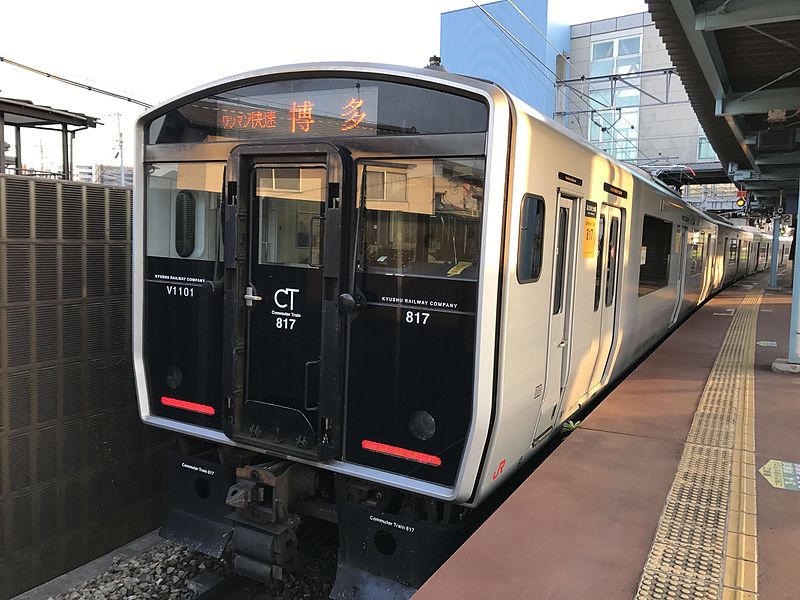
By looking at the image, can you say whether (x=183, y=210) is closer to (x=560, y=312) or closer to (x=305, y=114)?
(x=305, y=114)

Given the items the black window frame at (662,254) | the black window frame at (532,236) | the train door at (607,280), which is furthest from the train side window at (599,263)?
the black window frame at (662,254)

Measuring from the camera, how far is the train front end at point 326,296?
338 centimetres

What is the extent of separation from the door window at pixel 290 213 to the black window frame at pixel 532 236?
1.16 metres

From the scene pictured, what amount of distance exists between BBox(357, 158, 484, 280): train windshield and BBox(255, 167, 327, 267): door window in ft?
1.13

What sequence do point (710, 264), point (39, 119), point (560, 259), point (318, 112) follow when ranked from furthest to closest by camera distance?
1. point (710, 264)
2. point (39, 119)
3. point (560, 259)
4. point (318, 112)

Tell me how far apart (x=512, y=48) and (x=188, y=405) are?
2573cm

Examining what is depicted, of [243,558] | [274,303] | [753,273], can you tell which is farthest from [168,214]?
[753,273]

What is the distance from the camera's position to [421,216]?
350cm

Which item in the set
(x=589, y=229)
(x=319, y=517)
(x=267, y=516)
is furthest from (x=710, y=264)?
(x=267, y=516)

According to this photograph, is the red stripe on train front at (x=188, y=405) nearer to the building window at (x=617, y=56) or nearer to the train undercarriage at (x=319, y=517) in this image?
the train undercarriage at (x=319, y=517)

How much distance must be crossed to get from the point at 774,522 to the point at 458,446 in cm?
174

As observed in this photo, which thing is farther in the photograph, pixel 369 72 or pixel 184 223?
pixel 184 223

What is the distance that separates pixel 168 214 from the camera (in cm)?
445

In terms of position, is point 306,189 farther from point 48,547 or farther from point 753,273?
point 753,273
